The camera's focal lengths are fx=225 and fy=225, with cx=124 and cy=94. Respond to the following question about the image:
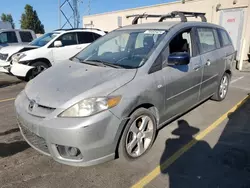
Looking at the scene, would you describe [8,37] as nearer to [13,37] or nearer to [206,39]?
[13,37]

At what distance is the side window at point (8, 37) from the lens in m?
10.3

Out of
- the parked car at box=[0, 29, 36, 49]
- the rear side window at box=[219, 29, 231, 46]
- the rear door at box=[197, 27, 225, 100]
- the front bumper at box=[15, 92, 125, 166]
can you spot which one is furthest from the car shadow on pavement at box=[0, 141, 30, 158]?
the parked car at box=[0, 29, 36, 49]

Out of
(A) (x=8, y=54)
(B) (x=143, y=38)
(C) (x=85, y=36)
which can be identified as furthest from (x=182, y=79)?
(A) (x=8, y=54)

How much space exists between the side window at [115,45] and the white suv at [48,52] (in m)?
3.88

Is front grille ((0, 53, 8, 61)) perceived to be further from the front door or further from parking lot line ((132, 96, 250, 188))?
parking lot line ((132, 96, 250, 188))

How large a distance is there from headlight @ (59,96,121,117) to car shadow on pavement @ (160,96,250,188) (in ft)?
3.70

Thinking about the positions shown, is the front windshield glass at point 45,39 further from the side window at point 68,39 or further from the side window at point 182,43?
the side window at point 182,43

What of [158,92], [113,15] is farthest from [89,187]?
[113,15]

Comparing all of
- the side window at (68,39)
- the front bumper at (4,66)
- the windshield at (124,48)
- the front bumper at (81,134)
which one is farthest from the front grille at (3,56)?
the front bumper at (81,134)

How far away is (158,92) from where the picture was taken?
3.10m

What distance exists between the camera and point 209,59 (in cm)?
428

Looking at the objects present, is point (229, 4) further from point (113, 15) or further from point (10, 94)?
point (10, 94)

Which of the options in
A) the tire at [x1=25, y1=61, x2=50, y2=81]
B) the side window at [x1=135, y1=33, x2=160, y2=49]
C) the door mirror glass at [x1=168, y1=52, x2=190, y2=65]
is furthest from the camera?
the tire at [x1=25, y1=61, x2=50, y2=81]

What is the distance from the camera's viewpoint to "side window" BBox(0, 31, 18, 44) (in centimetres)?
1030
